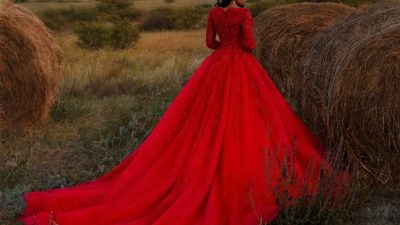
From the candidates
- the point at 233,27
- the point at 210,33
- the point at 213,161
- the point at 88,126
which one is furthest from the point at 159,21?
the point at 213,161

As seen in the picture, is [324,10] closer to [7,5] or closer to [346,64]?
[346,64]

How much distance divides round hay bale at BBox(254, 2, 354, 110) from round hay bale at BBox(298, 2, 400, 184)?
256 cm

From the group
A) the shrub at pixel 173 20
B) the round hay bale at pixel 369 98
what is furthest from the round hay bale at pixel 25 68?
the shrub at pixel 173 20

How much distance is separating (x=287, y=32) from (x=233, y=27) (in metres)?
3.24

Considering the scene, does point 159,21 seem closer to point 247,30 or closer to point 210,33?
point 210,33

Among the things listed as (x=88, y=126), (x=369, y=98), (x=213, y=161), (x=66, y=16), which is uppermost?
(x=369, y=98)

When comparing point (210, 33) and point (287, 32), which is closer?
point (210, 33)

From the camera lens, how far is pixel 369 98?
4832mm

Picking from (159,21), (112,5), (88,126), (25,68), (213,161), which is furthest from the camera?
(112,5)

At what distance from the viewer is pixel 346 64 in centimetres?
477

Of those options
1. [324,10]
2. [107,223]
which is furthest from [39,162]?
[324,10]

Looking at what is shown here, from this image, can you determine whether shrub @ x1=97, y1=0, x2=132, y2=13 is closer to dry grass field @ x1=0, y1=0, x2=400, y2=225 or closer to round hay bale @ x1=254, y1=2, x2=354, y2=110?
dry grass field @ x1=0, y1=0, x2=400, y2=225

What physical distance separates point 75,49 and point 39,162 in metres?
9.60

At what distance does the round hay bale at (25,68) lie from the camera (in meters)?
7.01
